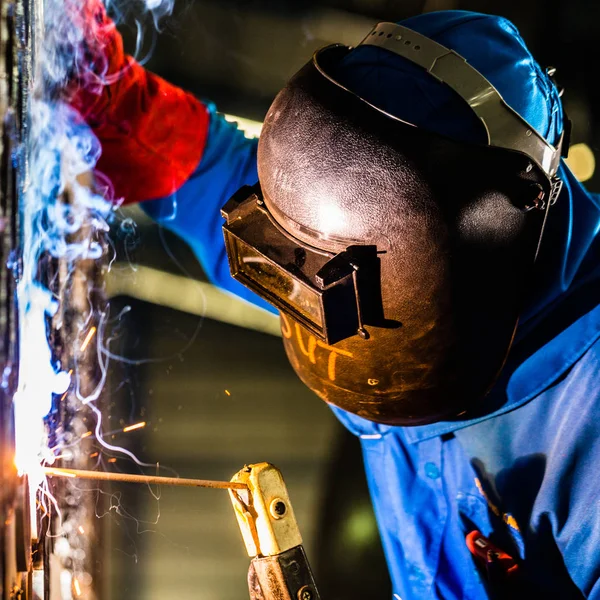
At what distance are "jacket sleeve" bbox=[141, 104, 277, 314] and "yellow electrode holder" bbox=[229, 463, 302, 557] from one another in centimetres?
69

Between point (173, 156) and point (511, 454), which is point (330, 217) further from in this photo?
point (173, 156)

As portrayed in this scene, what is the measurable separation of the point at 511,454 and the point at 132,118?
3.97ft

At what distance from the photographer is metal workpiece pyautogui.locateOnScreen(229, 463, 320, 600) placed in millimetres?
1115

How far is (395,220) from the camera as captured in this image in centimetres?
104

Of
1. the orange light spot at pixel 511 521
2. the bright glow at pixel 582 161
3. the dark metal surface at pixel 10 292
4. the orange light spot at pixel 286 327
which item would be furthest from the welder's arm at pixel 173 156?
the bright glow at pixel 582 161

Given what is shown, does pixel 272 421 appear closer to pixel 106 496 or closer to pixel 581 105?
pixel 106 496

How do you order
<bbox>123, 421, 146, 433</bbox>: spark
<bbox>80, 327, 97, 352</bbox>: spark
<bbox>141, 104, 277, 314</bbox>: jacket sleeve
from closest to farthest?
1. <bbox>141, 104, 277, 314</bbox>: jacket sleeve
2. <bbox>80, 327, 97, 352</bbox>: spark
3. <bbox>123, 421, 146, 433</bbox>: spark

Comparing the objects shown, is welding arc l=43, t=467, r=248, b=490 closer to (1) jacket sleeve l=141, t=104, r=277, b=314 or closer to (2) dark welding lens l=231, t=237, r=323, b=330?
(2) dark welding lens l=231, t=237, r=323, b=330

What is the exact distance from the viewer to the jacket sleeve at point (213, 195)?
1.76 metres

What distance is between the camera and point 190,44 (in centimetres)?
204

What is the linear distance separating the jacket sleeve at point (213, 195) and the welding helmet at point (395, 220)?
57 centimetres

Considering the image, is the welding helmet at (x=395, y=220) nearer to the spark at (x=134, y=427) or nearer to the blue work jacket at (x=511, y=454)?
the blue work jacket at (x=511, y=454)

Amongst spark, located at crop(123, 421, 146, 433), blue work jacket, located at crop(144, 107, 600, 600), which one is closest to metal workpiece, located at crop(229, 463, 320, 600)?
blue work jacket, located at crop(144, 107, 600, 600)

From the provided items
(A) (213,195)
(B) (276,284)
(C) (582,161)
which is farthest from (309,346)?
(C) (582,161)
